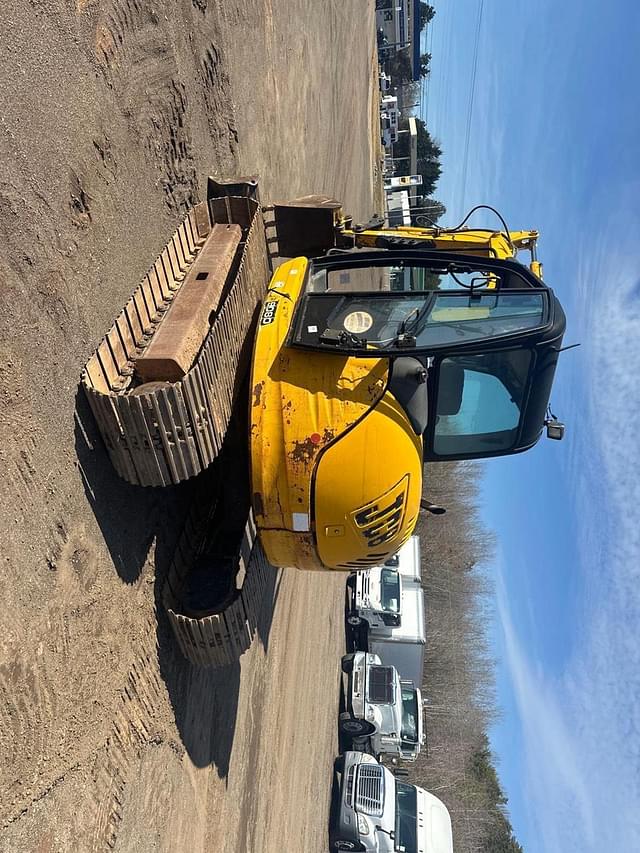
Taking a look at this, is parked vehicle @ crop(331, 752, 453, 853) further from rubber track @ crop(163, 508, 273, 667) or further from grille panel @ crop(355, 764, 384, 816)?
rubber track @ crop(163, 508, 273, 667)

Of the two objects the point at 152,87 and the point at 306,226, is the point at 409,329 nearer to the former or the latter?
the point at 152,87

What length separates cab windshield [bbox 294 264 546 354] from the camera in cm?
454

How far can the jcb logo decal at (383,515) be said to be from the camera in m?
4.58

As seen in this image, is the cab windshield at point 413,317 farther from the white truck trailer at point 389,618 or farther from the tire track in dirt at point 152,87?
the white truck trailer at point 389,618

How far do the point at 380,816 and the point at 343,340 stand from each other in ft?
42.6

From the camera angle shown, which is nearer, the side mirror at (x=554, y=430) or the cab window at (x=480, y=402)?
the cab window at (x=480, y=402)

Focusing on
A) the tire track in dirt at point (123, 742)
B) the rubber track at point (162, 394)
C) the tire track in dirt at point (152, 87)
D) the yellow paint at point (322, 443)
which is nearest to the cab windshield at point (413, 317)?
the yellow paint at point (322, 443)

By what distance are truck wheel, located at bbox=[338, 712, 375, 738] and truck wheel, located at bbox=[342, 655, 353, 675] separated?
948 millimetres

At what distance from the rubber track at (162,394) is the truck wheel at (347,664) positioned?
1212 cm

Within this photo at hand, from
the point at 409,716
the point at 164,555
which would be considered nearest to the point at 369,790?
the point at 409,716

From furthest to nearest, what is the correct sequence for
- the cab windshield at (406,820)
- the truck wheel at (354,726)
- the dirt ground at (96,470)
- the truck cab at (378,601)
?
1. the truck cab at (378,601)
2. the truck wheel at (354,726)
3. the cab windshield at (406,820)
4. the dirt ground at (96,470)

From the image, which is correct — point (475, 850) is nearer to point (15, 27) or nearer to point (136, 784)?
point (136, 784)

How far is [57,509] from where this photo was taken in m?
3.84

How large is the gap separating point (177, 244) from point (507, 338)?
115 inches
